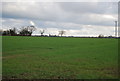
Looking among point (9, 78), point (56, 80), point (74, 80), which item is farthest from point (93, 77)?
point (9, 78)

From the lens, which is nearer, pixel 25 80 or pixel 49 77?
pixel 25 80

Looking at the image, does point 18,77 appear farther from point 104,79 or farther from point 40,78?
point 104,79

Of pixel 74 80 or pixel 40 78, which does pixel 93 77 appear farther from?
pixel 40 78

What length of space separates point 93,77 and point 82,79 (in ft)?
2.85

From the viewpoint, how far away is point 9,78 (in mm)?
10109

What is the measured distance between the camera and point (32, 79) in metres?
9.93

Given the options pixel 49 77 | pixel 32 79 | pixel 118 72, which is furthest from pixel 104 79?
pixel 32 79

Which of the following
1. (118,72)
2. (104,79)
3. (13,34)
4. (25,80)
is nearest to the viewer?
(25,80)

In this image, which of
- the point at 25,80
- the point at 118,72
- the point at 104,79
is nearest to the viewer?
the point at 25,80

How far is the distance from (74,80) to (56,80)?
1005 millimetres

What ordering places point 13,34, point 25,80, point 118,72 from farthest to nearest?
point 13,34 → point 118,72 → point 25,80

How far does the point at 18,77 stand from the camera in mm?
10344

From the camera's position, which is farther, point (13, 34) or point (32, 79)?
point (13, 34)

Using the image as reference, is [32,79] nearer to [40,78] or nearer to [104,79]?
[40,78]
